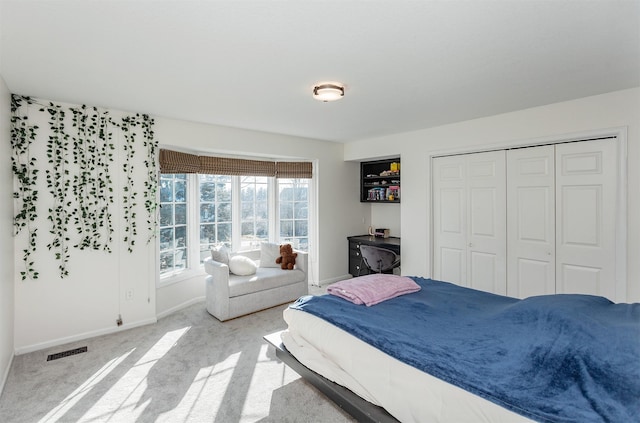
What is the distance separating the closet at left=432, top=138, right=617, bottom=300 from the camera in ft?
10.2

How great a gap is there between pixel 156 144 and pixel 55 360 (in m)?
2.38

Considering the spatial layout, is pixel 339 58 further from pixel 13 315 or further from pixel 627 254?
pixel 13 315

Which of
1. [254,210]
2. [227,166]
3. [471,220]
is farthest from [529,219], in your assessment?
[227,166]

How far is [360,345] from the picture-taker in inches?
75.5

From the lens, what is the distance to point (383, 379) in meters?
1.76

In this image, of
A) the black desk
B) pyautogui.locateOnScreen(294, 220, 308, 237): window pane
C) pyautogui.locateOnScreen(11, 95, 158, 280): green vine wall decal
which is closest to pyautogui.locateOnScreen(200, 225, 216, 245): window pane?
pyautogui.locateOnScreen(11, 95, 158, 280): green vine wall decal

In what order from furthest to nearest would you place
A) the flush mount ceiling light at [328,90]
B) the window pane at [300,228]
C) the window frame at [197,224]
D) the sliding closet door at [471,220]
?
the window pane at [300,228], the window frame at [197,224], the sliding closet door at [471,220], the flush mount ceiling light at [328,90]

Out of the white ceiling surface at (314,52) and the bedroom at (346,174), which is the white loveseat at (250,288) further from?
the white ceiling surface at (314,52)

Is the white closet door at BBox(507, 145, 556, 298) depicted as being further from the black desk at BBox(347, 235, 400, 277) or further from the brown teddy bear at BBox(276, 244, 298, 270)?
the brown teddy bear at BBox(276, 244, 298, 270)

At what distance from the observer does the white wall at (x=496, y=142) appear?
9.48 feet

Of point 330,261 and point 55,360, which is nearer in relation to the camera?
point 55,360

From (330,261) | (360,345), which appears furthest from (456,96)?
(330,261)

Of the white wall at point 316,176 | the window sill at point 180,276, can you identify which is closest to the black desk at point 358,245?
the white wall at point 316,176

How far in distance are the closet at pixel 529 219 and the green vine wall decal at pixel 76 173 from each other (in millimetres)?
3857
